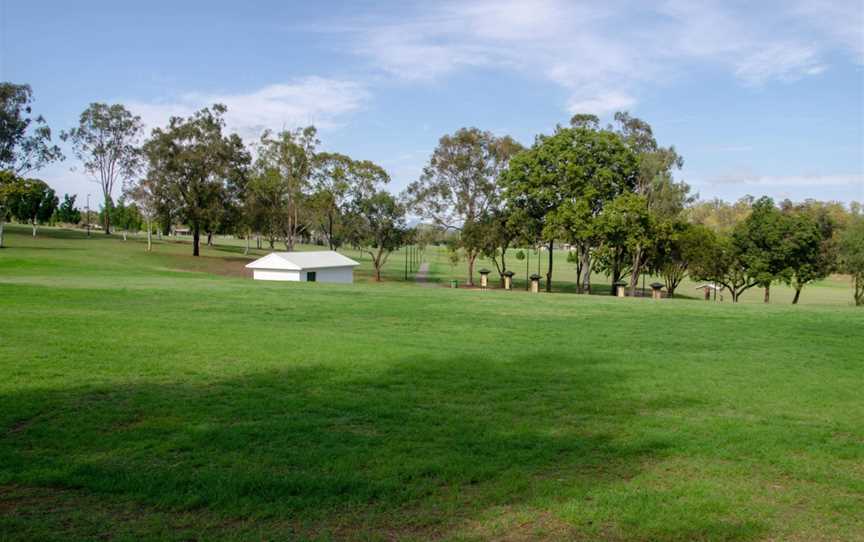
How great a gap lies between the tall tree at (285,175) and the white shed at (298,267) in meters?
20.6

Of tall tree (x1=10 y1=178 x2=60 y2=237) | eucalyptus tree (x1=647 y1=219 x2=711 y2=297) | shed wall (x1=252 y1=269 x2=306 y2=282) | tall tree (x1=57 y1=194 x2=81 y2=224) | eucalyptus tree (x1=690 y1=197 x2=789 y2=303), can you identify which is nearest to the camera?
shed wall (x1=252 y1=269 x2=306 y2=282)

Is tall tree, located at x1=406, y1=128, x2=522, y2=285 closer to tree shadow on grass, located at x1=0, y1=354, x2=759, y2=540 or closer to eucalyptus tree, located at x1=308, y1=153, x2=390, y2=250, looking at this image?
eucalyptus tree, located at x1=308, y1=153, x2=390, y2=250

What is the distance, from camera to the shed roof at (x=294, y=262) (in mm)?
A: 45656

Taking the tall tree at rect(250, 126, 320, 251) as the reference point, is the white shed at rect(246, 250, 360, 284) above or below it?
below

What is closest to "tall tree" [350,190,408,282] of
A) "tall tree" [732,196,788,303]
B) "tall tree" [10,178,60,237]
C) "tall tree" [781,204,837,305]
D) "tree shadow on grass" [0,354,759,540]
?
"tall tree" [732,196,788,303]

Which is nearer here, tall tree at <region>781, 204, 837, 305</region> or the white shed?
the white shed

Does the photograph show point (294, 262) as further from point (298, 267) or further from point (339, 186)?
point (339, 186)

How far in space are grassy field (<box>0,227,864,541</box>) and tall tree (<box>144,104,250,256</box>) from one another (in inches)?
2003

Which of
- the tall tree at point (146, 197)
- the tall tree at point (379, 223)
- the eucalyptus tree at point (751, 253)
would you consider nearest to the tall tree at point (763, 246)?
the eucalyptus tree at point (751, 253)

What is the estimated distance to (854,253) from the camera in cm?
4800

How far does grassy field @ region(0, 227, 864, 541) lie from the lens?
Answer: 16.5 ft

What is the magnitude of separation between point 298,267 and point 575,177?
20090mm

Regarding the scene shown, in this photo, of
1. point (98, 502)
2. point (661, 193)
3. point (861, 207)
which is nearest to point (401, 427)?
point (98, 502)

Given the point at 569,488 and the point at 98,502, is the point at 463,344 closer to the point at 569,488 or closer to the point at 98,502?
the point at 569,488
